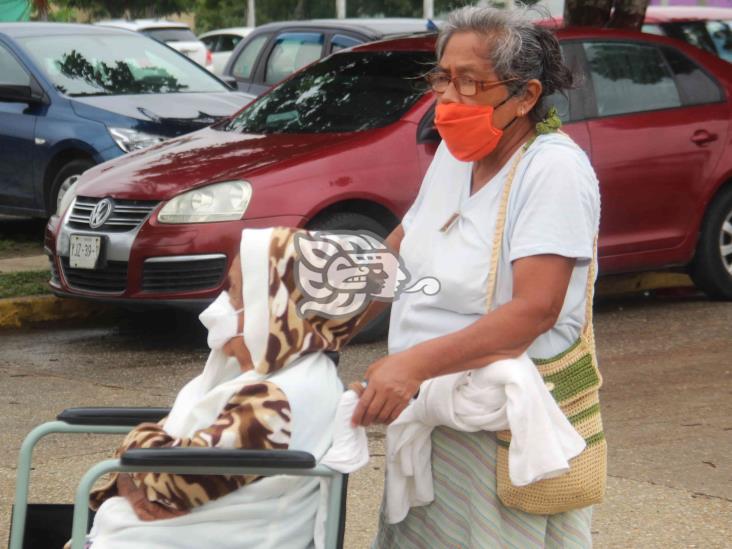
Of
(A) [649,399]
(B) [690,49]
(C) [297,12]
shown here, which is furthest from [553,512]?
(C) [297,12]

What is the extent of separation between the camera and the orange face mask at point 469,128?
2.77 metres

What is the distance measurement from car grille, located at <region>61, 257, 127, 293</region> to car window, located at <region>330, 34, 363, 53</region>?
5.15 metres

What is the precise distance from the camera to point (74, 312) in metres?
8.57

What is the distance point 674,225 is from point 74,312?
356cm

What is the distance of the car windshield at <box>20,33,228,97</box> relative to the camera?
10633 mm

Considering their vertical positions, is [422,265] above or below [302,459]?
above

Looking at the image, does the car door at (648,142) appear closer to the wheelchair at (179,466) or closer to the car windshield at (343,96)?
the car windshield at (343,96)

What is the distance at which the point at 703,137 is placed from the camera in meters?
8.30

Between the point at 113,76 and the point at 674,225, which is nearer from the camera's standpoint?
the point at 674,225

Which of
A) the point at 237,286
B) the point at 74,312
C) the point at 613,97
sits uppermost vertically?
the point at 237,286

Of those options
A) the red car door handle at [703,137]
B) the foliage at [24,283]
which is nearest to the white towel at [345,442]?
the red car door handle at [703,137]

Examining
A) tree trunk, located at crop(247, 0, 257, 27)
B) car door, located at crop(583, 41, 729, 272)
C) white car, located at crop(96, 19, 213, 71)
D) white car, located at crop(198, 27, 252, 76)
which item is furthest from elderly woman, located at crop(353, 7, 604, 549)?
tree trunk, located at crop(247, 0, 257, 27)

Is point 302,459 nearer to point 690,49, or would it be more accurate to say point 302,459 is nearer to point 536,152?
point 536,152

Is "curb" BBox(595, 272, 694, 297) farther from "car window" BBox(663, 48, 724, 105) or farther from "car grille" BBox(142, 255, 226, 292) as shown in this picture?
"car grille" BBox(142, 255, 226, 292)
